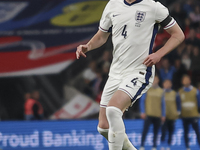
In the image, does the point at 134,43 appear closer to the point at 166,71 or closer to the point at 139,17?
the point at 139,17

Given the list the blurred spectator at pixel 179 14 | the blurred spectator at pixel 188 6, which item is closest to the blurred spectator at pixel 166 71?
the blurred spectator at pixel 179 14

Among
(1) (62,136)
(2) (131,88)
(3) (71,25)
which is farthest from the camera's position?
(3) (71,25)

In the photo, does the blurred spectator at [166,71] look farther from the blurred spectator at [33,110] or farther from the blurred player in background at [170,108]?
the blurred spectator at [33,110]

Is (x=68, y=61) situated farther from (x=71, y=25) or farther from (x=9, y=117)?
(x=9, y=117)

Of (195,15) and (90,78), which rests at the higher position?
(195,15)

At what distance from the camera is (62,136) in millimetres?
10281

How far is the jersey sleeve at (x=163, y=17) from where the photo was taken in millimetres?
5172

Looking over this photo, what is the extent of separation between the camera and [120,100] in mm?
4953

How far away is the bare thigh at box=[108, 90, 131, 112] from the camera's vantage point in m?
4.95

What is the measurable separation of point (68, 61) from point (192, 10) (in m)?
3.38

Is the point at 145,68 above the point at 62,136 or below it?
above

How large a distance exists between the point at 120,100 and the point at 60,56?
7.17 metres

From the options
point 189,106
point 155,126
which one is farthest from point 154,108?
point 189,106

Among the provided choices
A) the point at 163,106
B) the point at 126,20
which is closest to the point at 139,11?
the point at 126,20
